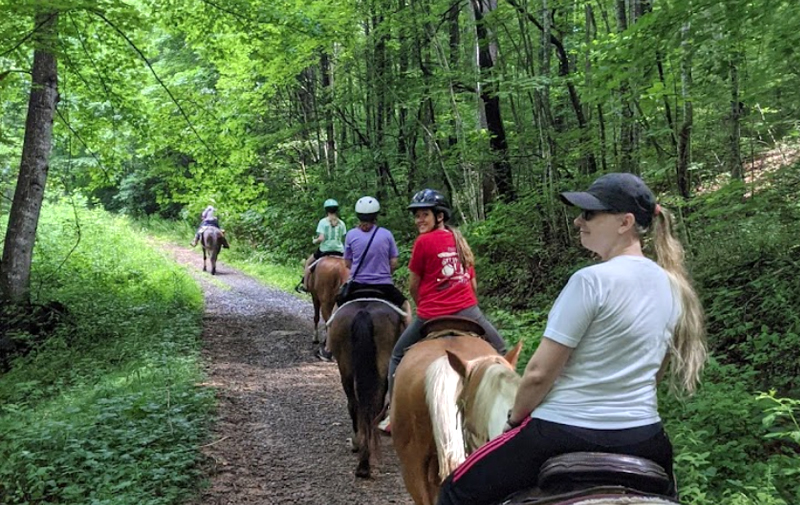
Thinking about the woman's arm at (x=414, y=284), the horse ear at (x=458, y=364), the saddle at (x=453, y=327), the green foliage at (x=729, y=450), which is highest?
the woman's arm at (x=414, y=284)

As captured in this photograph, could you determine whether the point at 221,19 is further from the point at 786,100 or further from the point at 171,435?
the point at 786,100

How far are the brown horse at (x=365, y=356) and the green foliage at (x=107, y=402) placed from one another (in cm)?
145

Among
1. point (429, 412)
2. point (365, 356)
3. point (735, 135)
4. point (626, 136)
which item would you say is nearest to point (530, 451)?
point (429, 412)

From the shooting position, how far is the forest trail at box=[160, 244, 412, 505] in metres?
5.39

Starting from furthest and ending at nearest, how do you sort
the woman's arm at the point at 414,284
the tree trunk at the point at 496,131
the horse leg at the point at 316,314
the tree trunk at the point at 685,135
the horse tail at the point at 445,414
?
the tree trunk at the point at 496,131
the horse leg at the point at 316,314
the tree trunk at the point at 685,135
the woman's arm at the point at 414,284
the horse tail at the point at 445,414

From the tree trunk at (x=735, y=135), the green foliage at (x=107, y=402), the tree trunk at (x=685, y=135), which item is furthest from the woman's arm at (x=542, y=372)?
the tree trunk at (x=735, y=135)

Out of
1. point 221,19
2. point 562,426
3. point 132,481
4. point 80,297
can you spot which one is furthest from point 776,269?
point 80,297

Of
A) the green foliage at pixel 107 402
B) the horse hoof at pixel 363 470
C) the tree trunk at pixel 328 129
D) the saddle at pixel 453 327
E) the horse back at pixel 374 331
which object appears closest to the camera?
the saddle at pixel 453 327

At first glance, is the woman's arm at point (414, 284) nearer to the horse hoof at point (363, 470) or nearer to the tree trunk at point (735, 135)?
the horse hoof at point (363, 470)

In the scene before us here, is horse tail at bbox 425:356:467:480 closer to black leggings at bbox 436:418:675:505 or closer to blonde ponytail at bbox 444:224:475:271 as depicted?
black leggings at bbox 436:418:675:505

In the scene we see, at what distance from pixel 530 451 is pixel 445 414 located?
1.13 meters

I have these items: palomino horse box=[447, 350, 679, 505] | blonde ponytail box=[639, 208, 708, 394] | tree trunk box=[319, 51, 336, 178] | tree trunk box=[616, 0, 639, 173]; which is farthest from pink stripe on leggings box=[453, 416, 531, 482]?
tree trunk box=[319, 51, 336, 178]

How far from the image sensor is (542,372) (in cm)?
210

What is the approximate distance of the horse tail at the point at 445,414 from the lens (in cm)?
312
